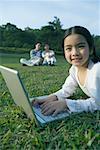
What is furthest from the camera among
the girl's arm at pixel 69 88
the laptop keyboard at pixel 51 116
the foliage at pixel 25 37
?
the foliage at pixel 25 37

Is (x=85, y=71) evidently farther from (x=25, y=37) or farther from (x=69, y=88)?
(x=25, y=37)

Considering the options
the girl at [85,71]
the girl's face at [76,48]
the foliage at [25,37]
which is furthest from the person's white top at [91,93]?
the foliage at [25,37]

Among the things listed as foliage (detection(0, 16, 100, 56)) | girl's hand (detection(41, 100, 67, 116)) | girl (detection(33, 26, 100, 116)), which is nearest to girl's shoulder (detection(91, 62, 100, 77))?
girl (detection(33, 26, 100, 116))

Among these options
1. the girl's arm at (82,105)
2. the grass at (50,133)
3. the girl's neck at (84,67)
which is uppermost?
the girl's neck at (84,67)

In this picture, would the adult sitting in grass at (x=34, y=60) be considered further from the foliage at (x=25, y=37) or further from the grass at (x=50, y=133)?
the grass at (x=50, y=133)

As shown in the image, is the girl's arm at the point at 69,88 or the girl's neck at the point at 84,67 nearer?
the girl's neck at the point at 84,67

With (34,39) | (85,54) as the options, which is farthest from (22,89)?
(34,39)

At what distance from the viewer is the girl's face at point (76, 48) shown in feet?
8.06

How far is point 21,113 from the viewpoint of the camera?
2516 millimetres

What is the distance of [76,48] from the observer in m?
2.46

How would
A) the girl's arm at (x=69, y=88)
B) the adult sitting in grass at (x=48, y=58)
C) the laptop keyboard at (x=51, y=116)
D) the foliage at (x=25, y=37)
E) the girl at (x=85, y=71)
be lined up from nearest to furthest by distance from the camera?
the laptop keyboard at (x=51, y=116) < the girl at (x=85, y=71) < the girl's arm at (x=69, y=88) < the adult sitting in grass at (x=48, y=58) < the foliage at (x=25, y=37)

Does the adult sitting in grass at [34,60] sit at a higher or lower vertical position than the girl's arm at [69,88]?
lower

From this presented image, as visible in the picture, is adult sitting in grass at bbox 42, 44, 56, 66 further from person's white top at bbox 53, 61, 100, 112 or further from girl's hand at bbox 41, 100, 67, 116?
girl's hand at bbox 41, 100, 67, 116

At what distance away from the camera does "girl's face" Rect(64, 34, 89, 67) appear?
246 centimetres
